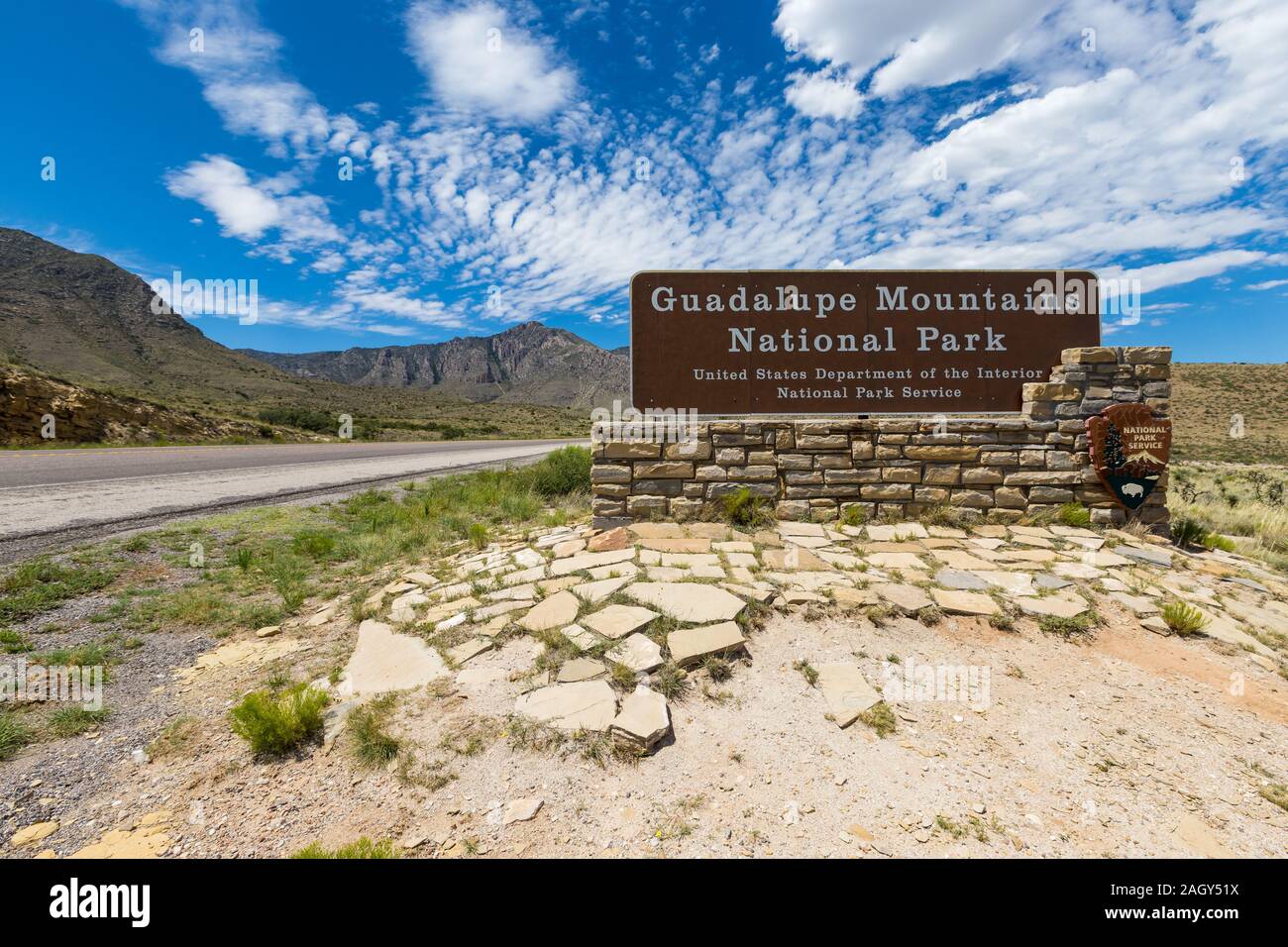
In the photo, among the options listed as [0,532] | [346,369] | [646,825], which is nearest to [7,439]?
[0,532]

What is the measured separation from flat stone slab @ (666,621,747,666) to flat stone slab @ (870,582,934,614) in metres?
1.29

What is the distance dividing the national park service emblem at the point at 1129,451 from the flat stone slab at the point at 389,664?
22.8 feet

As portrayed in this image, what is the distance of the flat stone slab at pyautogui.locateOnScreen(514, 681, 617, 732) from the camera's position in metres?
2.65

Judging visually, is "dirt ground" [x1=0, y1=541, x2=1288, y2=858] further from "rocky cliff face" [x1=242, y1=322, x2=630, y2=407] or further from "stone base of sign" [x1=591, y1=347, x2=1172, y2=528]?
"rocky cliff face" [x1=242, y1=322, x2=630, y2=407]

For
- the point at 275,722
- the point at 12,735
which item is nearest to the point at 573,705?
the point at 275,722

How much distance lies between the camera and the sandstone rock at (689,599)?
357 centimetres

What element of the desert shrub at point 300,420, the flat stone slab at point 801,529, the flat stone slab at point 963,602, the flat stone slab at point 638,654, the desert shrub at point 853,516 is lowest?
the flat stone slab at point 638,654

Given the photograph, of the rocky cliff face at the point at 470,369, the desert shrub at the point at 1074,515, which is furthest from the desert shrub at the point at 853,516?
the rocky cliff face at the point at 470,369

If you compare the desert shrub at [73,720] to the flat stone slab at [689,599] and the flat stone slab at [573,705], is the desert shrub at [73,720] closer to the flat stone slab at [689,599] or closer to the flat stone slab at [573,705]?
the flat stone slab at [573,705]

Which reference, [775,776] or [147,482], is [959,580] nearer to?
[775,776]

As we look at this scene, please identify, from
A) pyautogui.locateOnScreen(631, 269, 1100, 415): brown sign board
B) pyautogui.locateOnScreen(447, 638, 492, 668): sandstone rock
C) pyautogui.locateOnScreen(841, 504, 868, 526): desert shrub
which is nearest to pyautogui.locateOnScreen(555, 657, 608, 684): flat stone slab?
pyautogui.locateOnScreen(447, 638, 492, 668): sandstone rock

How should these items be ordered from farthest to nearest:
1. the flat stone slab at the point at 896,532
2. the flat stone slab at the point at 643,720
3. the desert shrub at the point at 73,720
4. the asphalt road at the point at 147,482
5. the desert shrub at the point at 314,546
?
the asphalt road at the point at 147,482, the desert shrub at the point at 314,546, the flat stone slab at the point at 896,532, the desert shrub at the point at 73,720, the flat stone slab at the point at 643,720

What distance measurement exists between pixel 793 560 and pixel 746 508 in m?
1.28

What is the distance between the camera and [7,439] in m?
17.0
